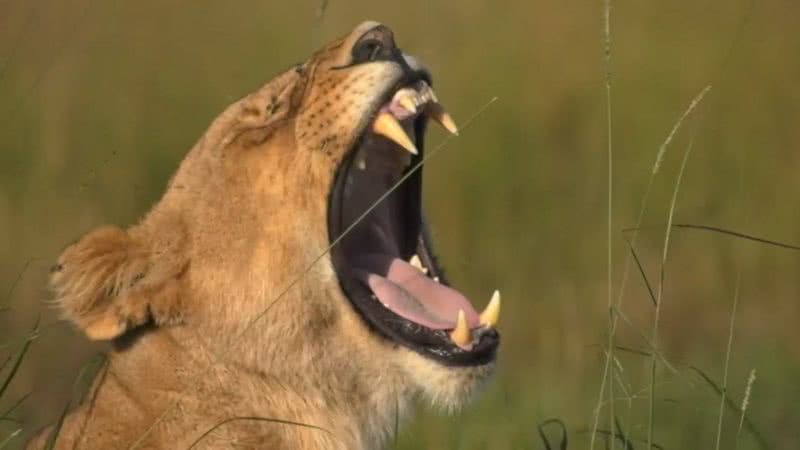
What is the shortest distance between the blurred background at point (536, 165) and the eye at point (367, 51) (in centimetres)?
222

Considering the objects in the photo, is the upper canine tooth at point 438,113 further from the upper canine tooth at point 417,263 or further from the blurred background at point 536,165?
the blurred background at point 536,165

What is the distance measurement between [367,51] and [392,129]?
175mm

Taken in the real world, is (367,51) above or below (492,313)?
above

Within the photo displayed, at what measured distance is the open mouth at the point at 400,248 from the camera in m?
4.35

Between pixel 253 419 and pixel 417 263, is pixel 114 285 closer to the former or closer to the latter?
pixel 253 419

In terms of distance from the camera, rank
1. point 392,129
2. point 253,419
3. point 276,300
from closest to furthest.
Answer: point 253,419 → point 276,300 → point 392,129

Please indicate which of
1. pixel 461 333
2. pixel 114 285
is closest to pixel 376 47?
pixel 461 333

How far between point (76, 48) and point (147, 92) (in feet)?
2.23

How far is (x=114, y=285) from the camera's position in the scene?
4281mm

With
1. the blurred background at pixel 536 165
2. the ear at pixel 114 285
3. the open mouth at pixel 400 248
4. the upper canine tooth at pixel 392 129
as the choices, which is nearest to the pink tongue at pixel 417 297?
the open mouth at pixel 400 248

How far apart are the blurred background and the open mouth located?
184cm

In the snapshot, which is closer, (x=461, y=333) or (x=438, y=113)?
(x=461, y=333)

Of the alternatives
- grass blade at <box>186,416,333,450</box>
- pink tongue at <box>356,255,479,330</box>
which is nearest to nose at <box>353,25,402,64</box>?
pink tongue at <box>356,255,479,330</box>

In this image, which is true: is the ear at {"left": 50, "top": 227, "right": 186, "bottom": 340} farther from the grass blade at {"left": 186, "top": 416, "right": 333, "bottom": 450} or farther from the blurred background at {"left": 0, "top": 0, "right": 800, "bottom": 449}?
the blurred background at {"left": 0, "top": 0, "right": 800, "bottom": 449}
